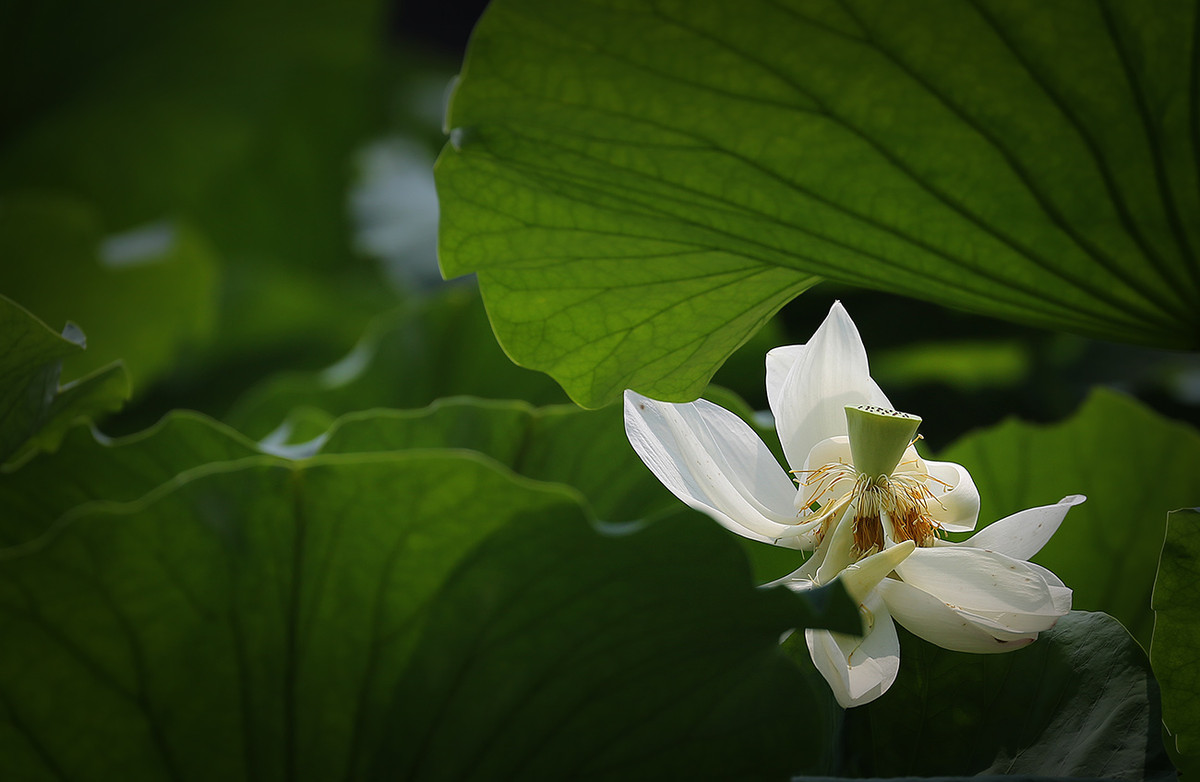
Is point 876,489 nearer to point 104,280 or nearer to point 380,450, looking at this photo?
point 380,450

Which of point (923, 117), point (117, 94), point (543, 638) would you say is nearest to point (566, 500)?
point (543, 638)

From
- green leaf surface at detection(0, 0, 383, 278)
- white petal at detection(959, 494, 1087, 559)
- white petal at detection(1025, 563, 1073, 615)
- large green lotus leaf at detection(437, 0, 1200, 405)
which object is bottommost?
white petal at detection(1025, 563, 1073, 615)

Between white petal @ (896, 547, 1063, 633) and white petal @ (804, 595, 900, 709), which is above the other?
white petal @ (896, 547, 1063, 633)

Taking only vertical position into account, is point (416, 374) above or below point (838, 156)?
below

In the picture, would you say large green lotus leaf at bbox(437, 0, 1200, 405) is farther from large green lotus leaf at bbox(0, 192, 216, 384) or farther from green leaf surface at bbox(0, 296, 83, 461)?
large green lotus leaf at bbox(0, 192, 216, 384)

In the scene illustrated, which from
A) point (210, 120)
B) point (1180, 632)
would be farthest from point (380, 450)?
point (210, 120)

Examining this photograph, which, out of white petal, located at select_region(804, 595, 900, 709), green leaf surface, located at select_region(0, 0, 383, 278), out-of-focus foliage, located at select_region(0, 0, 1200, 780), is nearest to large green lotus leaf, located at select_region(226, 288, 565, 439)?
out-of-focus foliage, located at select_region(0, 0, 1200, 780)

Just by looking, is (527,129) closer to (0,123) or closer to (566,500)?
(566,500)
